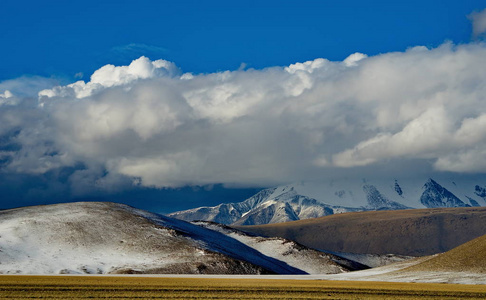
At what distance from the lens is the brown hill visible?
113m

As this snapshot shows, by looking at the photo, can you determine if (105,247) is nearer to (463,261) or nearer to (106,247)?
(106,247)

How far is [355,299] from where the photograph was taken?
5784 centimetres

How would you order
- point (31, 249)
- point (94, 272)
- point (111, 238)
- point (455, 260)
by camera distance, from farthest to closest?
1. point (111, 238)
2. point (31, 249)
3. point (94, 272)
4. point (455, 260)

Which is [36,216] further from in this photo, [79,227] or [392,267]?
[392,267]

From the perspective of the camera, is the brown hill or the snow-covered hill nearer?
the brown hill

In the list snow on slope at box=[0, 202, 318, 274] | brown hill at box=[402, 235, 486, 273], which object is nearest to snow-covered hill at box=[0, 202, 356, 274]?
snow on slope at box=[0, 202, 318, 274]

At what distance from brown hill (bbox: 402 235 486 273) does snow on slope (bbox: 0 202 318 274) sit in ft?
176

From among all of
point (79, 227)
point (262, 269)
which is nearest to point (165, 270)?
point (262, 269)

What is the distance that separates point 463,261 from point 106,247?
325 ft

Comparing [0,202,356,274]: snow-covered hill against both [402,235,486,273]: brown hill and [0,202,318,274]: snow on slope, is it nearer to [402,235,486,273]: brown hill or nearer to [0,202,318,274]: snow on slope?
[0,202,318,274]: snow on slope

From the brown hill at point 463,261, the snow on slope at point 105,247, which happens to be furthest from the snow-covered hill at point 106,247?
A: the brown hill at point 463,261

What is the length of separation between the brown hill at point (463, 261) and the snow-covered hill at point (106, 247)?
5353 centimetres

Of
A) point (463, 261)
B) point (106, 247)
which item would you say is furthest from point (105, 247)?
point (463, 261)

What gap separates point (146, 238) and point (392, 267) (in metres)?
74.8
